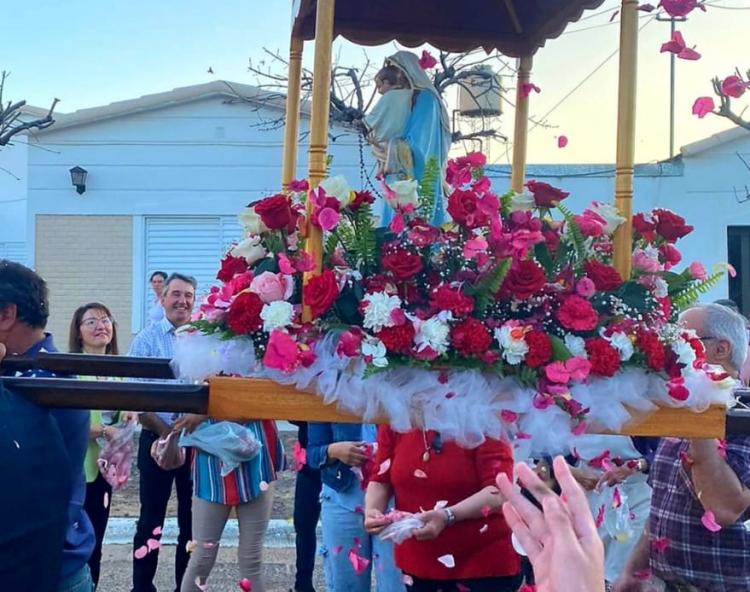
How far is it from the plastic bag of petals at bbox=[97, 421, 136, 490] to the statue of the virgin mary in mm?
2667

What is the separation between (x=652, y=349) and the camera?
2.06 meters

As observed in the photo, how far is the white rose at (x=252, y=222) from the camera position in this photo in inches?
88.1

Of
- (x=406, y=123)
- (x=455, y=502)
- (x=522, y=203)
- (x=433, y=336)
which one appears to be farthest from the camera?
(x=406, y=123)

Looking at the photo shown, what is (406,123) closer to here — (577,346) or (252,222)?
(252,222)

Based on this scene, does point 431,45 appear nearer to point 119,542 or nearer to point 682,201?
point 119,542

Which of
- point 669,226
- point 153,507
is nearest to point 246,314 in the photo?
point 669,226

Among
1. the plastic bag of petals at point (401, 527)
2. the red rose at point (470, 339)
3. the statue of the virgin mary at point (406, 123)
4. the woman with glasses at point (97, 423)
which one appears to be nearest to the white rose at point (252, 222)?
the red rose at point (470, 339)

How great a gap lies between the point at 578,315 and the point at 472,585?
3.79 ft

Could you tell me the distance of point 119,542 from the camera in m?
6.19

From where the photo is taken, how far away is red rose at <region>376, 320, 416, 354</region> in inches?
78.9

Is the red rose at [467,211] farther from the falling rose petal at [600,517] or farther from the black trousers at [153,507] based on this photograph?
the black trousers at [153,507]

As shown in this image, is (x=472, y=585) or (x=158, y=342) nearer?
(x=472, y=585)

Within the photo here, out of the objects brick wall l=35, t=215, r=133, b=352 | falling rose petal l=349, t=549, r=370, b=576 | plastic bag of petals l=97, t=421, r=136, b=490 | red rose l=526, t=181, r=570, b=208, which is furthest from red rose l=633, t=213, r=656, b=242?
brick wall l=35, t=215, r=133, b=352

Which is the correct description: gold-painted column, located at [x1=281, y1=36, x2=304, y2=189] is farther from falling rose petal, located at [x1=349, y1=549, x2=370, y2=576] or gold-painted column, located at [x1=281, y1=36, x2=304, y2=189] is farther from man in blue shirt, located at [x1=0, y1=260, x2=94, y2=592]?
falling rose petal, located at [x1=349, y1=549, x2=370, y2=576]
